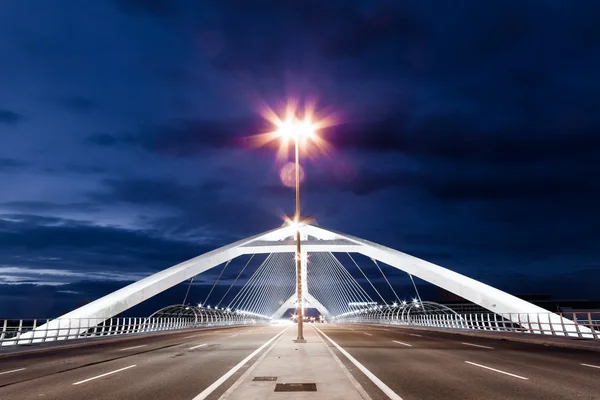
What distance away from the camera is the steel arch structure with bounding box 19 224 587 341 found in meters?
36.8

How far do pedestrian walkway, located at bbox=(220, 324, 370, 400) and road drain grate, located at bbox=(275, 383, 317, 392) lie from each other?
11 mm

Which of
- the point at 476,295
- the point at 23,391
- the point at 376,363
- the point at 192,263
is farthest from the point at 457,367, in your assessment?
the point at 192,263

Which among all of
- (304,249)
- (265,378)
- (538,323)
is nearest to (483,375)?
(265,378)

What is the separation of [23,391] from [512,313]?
32128mm

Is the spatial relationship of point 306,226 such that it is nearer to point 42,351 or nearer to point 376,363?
point 42,351

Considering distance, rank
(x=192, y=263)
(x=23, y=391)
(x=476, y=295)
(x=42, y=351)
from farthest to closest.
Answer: (x=192, y=263), (x=476, y=295), (x=42, y=351), (x=23, y=391)

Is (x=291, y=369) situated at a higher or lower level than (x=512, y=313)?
lower

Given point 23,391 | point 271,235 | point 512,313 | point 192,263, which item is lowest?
point 23,391

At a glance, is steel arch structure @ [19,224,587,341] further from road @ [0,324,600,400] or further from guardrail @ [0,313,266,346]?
road @ [0,324,600,400]

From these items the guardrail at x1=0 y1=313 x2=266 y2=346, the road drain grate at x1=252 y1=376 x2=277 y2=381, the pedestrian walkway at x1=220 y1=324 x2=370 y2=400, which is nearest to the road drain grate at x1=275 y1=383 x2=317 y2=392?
the pedestrian walkway at x1=220 y1=324 x2=370 y2=400

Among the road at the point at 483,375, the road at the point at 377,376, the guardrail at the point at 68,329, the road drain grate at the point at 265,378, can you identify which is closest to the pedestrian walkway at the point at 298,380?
the road drain grate at the point at 265,378

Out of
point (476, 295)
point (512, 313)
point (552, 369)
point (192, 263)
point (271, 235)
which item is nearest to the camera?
point (552, 369)

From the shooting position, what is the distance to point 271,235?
194ft

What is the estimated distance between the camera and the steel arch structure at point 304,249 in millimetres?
36750
